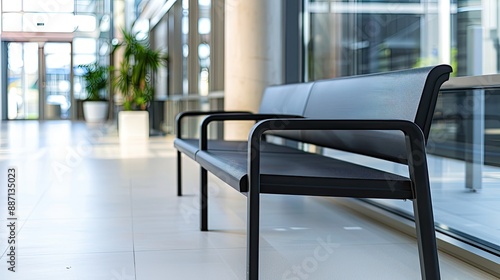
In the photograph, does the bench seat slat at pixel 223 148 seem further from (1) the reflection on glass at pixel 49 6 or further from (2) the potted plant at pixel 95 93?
(1) the reflection on glass at pixel 49 6

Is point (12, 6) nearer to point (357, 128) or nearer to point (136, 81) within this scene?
point (136, 81)

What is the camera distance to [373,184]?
2.18 meters

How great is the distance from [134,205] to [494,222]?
2.17 meters

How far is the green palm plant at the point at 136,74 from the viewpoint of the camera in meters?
11.6

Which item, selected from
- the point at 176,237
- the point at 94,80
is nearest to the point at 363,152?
the point at 176,237

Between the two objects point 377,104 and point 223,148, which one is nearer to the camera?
point 377,104

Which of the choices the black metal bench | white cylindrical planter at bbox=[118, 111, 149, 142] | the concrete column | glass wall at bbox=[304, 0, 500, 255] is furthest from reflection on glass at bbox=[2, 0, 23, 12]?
the black metal bench

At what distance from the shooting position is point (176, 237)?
3197 mm

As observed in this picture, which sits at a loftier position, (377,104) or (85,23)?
(85,23)

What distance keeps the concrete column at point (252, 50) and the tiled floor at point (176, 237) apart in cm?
83

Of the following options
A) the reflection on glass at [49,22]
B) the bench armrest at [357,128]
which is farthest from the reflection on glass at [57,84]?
the bench armrest at [357,128]

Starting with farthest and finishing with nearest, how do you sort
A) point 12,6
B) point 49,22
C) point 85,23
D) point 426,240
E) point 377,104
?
point 85,23
point 49,22
point 12,6
point 377,104
point 426,240

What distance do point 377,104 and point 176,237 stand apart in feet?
3.65

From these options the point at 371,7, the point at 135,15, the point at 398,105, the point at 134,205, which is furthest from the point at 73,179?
the point at 135,15
